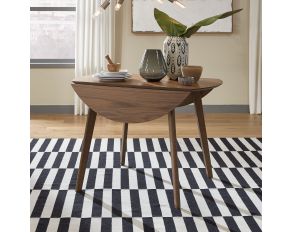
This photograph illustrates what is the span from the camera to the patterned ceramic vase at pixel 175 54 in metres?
2.36

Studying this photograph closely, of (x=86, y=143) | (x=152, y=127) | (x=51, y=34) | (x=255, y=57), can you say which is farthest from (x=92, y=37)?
(x=86, y=143)

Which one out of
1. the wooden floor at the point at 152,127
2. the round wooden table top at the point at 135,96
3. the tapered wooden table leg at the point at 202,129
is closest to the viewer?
the round wooden table top at the point at 135,96

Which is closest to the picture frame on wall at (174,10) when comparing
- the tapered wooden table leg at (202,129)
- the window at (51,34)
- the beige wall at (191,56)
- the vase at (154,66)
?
the beige wall at (191,56)

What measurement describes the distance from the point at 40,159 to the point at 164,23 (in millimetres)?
1250

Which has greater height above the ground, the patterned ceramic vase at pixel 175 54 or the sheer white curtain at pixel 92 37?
the sheer white curtain at pixel 92 37

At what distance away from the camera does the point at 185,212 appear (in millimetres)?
2064

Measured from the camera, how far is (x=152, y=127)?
404 cm

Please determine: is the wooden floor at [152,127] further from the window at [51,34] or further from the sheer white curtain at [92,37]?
the window at [51,34]

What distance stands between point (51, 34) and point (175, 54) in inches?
108

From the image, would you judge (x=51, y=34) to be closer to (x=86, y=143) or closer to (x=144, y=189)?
(x=86, y=143)

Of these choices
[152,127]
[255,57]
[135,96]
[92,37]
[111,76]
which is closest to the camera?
[135,96]

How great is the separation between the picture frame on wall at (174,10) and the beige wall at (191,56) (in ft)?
0.27

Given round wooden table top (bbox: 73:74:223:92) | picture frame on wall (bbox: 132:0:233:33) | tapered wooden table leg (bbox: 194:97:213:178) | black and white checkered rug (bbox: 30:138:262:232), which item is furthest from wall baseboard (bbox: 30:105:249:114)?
round wooden table top (bbox: 73:74:223:92)
